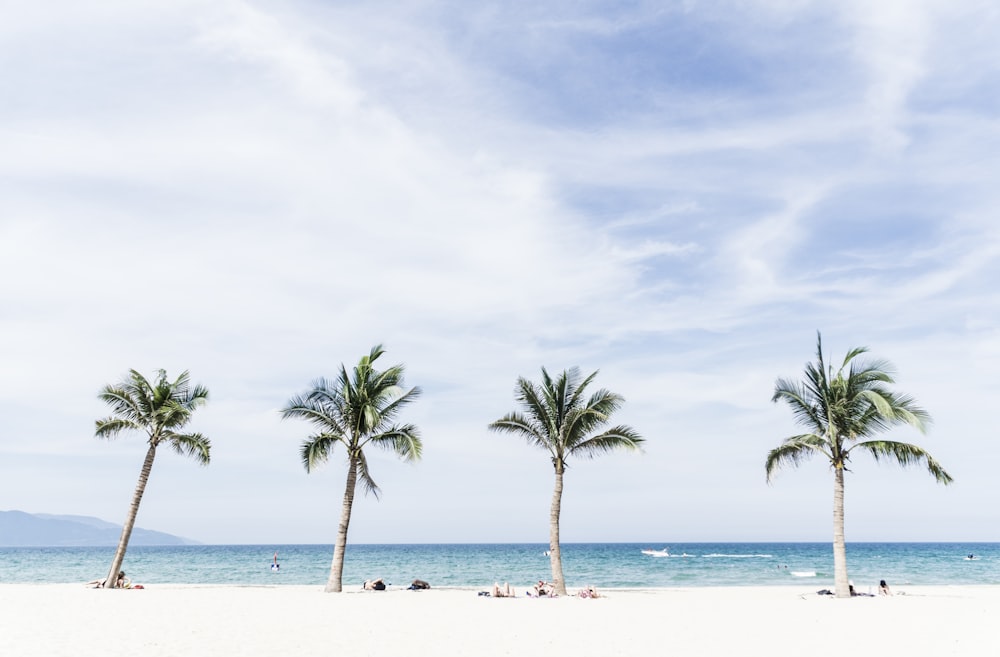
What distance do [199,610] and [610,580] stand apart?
123 feet

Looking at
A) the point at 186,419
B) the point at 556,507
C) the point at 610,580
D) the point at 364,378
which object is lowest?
the point at 610,580

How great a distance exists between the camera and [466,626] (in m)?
15.1

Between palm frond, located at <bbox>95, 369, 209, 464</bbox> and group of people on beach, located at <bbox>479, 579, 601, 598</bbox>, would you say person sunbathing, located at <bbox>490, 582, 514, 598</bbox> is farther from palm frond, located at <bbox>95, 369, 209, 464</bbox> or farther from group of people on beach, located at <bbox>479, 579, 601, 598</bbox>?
palm frond, located at <bbox>95, 369, 209, 464</bbox>

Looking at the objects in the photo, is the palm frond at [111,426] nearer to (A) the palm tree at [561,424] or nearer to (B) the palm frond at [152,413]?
(B) the palm frond at [152,413]

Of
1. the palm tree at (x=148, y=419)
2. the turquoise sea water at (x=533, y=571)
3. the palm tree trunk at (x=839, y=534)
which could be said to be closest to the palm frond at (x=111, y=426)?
the palm tree at (x=148, y=419)

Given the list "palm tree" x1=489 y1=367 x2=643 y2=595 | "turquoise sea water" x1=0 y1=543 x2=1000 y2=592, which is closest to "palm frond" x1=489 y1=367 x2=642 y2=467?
"palm tree" x1=489 y1=367 x2=643 y2=595

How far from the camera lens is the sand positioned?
11953 millimetres

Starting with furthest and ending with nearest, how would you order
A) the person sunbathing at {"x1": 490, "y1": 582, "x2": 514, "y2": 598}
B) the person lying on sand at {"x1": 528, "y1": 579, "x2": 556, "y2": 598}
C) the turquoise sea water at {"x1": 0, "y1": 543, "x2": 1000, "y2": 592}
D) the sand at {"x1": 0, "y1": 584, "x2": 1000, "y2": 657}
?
→ the turquoise sea water at {"x1": 0, "y1": 543, "x2": 1000, "y2": 592}
the person lying on sand at {"x1": 528, "y1": 579, "x2": 556, "y2": 598}
the person sunbathing at {"x1": 490, "y1": 582, "x2": 514, "y2": 598}
the sand at {"x1": 0, "y1": 584, "x2": 1000, "y2": 657}

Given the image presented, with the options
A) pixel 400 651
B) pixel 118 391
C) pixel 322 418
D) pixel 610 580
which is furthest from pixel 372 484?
pixel 610 580

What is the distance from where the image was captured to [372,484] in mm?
24375

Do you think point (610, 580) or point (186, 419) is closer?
point (186, 419)

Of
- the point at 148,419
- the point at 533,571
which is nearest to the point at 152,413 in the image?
the point at 148,419

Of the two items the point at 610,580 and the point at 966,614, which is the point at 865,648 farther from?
the point at 610,580

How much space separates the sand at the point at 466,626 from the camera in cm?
1195
